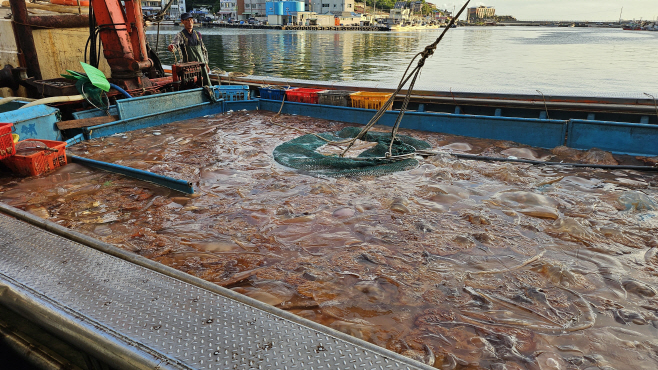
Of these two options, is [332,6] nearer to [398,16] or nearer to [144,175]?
[398,16]

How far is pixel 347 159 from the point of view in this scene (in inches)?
238

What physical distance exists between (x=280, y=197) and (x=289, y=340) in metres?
3.16

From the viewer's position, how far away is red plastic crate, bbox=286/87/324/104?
9.35m

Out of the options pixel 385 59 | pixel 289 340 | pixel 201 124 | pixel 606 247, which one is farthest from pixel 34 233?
pixel 385 59

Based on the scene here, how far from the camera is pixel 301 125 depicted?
28.7 ft

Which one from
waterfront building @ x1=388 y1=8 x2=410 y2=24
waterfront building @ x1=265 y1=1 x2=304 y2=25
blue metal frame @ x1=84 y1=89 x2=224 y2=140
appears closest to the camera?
blue metal frame @ x1=84 y1=89 x2=224 y2=140

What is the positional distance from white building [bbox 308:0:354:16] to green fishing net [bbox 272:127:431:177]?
3890 inches

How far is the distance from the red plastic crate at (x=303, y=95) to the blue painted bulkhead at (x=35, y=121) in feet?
15.8

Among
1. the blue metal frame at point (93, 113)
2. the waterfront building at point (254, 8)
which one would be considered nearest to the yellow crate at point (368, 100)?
the blue metal frame at point (93, 113)

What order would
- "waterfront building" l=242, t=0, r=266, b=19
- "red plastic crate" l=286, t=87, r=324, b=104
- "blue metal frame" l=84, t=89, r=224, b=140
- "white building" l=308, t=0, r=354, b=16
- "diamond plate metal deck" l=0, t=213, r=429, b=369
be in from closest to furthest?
"diamond plate metal deck" l=0, t=213, r=429, b=369 → "blue metal frame" l=84, t=89, r=224, b=140 → "red plastic crate" l=286, t=87, r=324, b=104 → "waterfront building" l=242, t=0, r=266, b=19 → "white building" l=308, t=0, r=354, b=16

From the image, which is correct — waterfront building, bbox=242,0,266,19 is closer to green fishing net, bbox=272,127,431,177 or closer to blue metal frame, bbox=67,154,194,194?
green fishing net, bbox=272,127,431,177

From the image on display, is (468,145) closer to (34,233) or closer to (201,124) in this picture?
(201,124)

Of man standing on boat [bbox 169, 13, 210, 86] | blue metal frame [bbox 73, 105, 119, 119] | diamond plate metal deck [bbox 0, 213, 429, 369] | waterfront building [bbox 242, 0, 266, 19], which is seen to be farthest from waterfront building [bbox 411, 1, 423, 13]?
diamond plate metal deck [bbox 0, 213, 429, 369]

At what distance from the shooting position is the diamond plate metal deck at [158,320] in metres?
1.89
